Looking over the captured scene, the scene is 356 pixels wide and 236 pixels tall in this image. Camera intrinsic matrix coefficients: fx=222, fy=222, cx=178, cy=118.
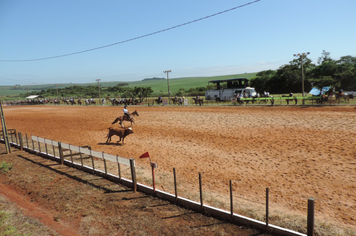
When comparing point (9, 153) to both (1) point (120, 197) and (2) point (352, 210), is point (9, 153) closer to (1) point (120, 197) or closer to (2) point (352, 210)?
(1) point (120, 197)

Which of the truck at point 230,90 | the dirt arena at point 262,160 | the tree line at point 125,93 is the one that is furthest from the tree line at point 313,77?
A: the dirt arena at point 262,160

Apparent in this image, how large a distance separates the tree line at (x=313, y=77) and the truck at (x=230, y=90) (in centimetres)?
1683

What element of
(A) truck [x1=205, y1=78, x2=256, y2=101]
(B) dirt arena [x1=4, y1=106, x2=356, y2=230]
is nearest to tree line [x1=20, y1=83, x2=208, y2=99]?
(A) truck [x1=205, y1=78, x2=256, y2=101]

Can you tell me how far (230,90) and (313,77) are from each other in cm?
3429

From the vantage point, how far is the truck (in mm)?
38156

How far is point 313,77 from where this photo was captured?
59.7 meters

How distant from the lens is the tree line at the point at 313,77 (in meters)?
49.5

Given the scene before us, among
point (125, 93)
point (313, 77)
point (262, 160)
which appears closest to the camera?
point (262, 160)

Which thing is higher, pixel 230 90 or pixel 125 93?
pixel 125 93

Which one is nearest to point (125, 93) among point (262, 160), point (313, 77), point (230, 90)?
point (230, 90)

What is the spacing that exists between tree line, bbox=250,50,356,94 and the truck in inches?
662

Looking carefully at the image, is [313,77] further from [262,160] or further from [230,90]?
[262,160]

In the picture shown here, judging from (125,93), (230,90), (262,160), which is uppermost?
(125,93)

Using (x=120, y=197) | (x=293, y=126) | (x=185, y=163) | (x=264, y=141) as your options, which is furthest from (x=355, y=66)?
(x=120, y=197)
